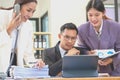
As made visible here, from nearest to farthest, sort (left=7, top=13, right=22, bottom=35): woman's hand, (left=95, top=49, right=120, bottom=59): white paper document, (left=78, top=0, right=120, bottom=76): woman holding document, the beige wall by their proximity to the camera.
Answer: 1. (left=7, top=13, right=22, bottom=35): woman's hand
2. (left=95, top=49, right=120, bottom=59): white paper document
3. (left=78, top=0, right=120, bottom=76): woman holding document
4. the beige wall

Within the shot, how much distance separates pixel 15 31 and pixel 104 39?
719 mm

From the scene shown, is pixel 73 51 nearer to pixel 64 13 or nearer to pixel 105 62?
pixel 105 62

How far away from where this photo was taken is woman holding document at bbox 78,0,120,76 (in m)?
2.26

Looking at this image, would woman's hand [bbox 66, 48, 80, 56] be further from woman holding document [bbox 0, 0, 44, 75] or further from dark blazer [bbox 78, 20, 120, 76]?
woman holding document [bbox 0, 0, 44, 75]

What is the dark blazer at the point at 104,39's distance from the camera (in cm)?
226

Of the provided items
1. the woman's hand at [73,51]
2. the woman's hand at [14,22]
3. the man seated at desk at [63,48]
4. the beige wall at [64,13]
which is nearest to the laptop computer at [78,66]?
the woman's hand at [14,22]

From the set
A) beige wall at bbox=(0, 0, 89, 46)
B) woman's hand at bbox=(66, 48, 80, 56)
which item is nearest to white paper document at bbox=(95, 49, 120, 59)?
woman's hand at bbox=(66, 48, 80, 56)

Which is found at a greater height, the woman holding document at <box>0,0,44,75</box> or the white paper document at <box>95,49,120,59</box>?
the woman holding document at <box>0,0,44,75</box>

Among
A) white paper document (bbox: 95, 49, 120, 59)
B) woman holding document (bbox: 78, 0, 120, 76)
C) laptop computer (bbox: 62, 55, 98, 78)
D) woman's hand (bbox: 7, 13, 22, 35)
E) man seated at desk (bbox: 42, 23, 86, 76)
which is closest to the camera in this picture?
laptop computer (bbox: 62, 55, 98, 78)

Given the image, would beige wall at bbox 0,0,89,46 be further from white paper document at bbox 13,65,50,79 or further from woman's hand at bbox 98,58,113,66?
white paper document at bbox 13,65,50,79

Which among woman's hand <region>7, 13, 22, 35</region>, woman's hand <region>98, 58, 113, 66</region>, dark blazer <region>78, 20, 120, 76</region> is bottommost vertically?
woman's hand <region>98, 58, 113, 66</region>

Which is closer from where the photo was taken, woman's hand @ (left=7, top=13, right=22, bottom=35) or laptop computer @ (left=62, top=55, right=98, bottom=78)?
laptop computer @ (left=62, top=55, right=98, bottom=78)

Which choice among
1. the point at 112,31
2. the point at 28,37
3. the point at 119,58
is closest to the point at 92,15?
the point at 112,31

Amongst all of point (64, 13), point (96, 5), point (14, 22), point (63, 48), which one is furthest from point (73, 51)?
point (64, 13)
